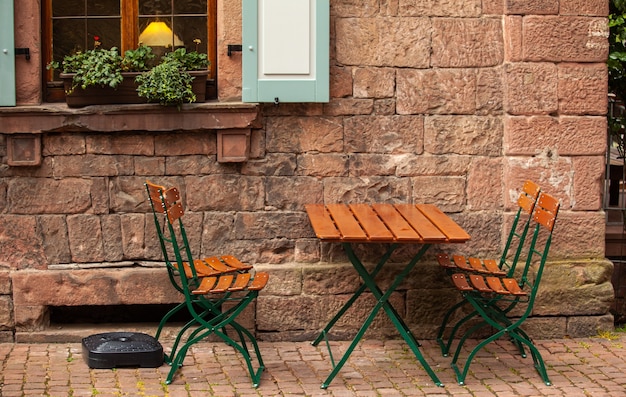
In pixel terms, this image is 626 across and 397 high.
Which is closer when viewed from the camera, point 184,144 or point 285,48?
point 285,48

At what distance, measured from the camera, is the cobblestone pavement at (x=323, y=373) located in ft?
18.3

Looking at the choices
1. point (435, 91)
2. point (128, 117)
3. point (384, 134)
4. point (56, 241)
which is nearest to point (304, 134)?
point (384, 134)

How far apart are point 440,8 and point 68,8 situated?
2441mm

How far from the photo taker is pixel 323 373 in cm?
591

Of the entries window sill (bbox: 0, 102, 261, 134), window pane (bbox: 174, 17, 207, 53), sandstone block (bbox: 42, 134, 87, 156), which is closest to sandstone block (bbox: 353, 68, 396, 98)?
window sill (bbox: 0, 102, 261, 134)

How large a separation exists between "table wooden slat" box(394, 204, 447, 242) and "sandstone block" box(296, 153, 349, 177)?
46 centimetres

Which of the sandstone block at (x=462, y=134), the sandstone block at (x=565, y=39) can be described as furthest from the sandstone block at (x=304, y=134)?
the sandstone block at (x=565, y=39)

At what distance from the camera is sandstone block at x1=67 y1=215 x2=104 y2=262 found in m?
6.53

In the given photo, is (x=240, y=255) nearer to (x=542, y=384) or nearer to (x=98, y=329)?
(x=98, y=329)

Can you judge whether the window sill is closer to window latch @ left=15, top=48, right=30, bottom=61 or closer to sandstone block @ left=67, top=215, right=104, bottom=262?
window latch @ left=15, top=48, right=30, bottom=61

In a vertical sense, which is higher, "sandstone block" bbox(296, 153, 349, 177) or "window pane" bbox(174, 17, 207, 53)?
"window pane" bbox(174, 17, 207, 53)

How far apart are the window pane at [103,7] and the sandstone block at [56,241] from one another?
4.49 feet

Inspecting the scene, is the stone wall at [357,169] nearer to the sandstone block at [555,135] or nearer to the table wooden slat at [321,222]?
the sandstone block at [555,135]

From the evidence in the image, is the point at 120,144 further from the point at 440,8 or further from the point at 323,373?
the point at 440,8
